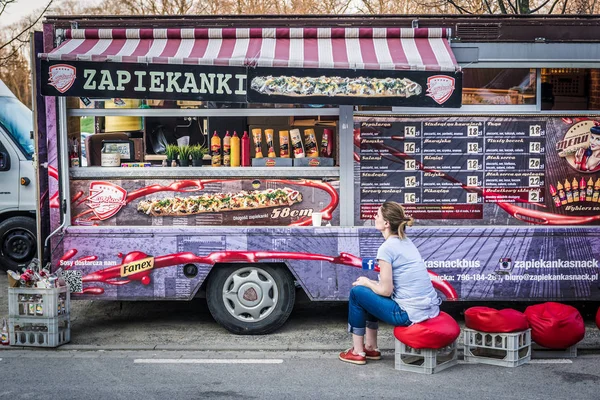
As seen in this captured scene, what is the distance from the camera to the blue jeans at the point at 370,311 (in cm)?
650

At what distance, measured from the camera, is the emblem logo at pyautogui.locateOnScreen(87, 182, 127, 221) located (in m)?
7.85

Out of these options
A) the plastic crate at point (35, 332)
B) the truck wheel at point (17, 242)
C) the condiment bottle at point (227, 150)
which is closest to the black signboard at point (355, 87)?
the condiment bottle at point (227, 150)

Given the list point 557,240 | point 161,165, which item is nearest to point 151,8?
point 161,165

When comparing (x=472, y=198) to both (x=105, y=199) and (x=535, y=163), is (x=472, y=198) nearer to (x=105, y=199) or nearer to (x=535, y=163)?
(x=535, y=163)

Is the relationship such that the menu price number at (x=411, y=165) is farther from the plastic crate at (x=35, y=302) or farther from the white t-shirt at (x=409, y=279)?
the plastic crate at (x=35, y=302)

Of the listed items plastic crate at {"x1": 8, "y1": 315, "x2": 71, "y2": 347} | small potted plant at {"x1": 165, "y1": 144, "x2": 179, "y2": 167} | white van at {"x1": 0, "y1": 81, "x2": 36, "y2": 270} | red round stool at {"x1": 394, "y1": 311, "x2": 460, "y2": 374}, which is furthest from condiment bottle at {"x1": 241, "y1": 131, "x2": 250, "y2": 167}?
white van at {"x1": 0, "y1": 81, "x2": 36, "y2": 270}

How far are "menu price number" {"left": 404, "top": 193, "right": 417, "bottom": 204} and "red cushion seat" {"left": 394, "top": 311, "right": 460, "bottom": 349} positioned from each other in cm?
164

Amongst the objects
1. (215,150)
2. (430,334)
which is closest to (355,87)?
(215,150)

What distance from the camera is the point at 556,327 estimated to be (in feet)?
22.4

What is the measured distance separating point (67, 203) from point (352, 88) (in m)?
2.88

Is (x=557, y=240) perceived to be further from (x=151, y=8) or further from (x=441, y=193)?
(x=151, y=8)

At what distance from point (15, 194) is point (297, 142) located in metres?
5.11

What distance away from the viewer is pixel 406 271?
6.51 metres

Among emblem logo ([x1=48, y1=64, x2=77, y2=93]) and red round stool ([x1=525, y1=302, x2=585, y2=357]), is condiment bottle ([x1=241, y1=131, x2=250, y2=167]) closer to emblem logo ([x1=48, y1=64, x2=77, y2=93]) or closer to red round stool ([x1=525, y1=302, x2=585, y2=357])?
emblem logo ([x1=48, y1=64, x2=77, y2=93])
